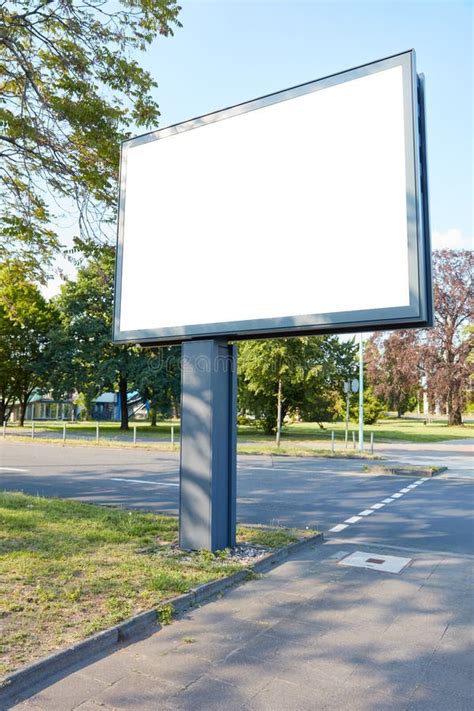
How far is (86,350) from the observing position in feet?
119

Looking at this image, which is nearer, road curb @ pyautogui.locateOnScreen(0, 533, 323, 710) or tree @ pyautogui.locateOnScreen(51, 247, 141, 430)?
road curb @ pyautogui.locateOnScreen(0, 533, 323, 710)

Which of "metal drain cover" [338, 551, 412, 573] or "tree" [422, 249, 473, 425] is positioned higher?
"tree" [422, 249, 473, 425]

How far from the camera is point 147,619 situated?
412 centimetres

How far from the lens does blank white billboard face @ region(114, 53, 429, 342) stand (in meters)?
5.22

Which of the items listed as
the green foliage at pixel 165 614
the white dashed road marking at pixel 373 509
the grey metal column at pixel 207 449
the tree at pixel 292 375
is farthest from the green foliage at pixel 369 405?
the green foliage at pixel 165 614

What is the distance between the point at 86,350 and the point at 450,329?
30349 mm

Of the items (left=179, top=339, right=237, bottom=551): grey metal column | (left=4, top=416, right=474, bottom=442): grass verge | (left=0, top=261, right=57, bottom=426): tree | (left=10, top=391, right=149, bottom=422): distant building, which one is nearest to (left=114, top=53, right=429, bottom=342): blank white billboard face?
(left=179, top=339, right=237, bottom=551): grey metal column

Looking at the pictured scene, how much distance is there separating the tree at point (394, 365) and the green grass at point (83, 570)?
3990cm

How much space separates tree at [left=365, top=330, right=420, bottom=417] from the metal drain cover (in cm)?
4028

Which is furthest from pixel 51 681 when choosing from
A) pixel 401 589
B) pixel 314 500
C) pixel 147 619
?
pixel 314 500

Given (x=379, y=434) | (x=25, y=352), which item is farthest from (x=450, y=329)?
(x=25, y=352)

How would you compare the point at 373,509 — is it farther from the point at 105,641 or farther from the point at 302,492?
the point at 105,641

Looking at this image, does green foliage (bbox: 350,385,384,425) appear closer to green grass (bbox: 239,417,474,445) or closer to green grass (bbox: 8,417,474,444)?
green grass (bbox: 239,417,474,445)

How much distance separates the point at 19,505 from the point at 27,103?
674 cm
